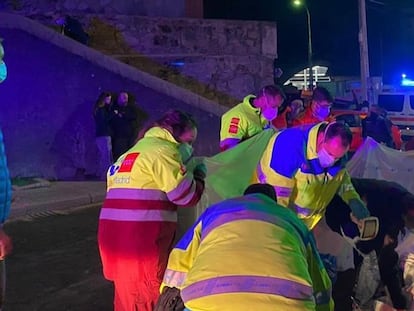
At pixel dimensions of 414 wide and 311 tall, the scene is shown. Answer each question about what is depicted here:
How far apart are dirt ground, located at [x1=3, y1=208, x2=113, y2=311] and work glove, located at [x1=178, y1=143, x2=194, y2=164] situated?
6.86 feet

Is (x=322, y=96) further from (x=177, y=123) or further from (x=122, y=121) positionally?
(x=122, y=121)

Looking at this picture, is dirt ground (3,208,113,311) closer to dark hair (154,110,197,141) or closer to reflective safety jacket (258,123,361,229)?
reflective safety jacket (258,123,361,229)

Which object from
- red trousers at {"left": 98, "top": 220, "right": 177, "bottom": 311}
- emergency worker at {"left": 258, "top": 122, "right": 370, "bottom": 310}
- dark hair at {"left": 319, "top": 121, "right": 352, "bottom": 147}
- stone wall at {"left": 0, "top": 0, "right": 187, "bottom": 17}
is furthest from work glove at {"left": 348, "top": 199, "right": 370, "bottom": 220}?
stone wall at {"left": 0, "top": 0, "right": 187, "bottom": 17}

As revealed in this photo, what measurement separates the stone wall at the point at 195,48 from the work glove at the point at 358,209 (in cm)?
1277

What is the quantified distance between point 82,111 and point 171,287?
10.7 meters

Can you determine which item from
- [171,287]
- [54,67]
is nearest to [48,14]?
[54,67]

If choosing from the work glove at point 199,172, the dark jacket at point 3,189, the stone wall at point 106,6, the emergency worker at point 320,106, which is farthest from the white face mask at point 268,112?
the stone wall at point 106,6

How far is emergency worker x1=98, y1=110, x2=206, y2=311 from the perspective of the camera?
3.76 meters

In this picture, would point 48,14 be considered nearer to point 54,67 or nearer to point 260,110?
point 54,67

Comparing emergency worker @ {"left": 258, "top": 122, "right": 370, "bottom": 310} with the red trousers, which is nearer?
the red trousers

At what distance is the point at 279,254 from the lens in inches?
93.1

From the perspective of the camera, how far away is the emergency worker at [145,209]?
3764mm

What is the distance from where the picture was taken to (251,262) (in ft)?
7.66

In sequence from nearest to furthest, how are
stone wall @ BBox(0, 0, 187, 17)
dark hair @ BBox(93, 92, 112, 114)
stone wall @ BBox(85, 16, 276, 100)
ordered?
dark hair @ BBox(93, 92, 112, 114)
stone wall @ BBox(0, 0, 187, 17)
stone wall @ BBox(85, 16, 276, 100)
